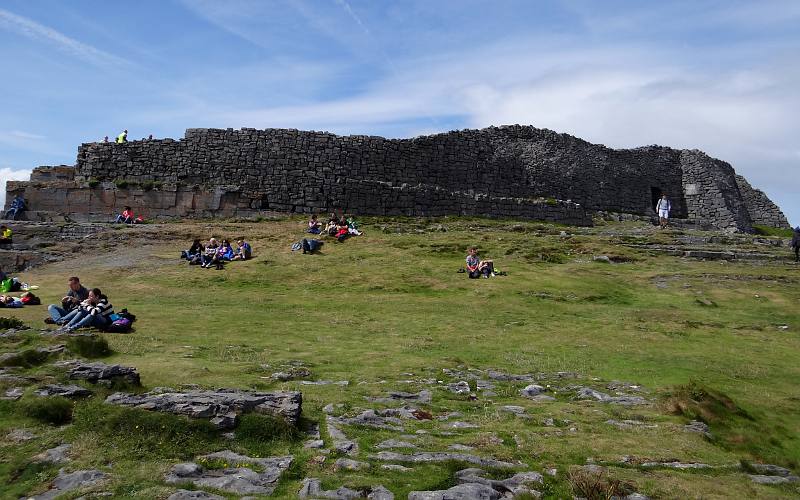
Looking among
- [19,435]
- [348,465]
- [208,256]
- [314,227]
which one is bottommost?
[348,465]

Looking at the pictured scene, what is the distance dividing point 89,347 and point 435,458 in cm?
724

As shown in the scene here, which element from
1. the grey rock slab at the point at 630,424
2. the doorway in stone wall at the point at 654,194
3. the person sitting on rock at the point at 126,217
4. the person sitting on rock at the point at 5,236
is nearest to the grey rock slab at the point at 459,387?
the grey rock slab at the point at 630,424

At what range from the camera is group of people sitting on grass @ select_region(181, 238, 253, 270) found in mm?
24406

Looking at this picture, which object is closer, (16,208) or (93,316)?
(93,316)

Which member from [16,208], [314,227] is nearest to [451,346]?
[314,227]

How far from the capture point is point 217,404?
26.9 ft

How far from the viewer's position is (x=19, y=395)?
28.0 ft

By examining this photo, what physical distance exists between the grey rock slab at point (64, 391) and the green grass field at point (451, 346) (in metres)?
0.33

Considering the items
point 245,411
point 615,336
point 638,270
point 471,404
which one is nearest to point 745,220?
point 638,270

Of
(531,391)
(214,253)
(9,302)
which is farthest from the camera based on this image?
(214,253)

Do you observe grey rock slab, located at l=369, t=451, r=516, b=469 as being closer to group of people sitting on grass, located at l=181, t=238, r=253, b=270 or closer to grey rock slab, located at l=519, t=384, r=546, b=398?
grey rock slab, located at l=519, t=384, r=546, b=398

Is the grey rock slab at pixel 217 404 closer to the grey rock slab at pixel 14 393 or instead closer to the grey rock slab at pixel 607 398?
the grey rock slab at pixel 14 393

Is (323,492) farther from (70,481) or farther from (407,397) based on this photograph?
(407,397)

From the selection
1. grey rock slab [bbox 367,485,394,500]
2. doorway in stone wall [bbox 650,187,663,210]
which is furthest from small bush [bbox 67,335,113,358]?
doorway in stone wall [bbox 650,187,663,210]
